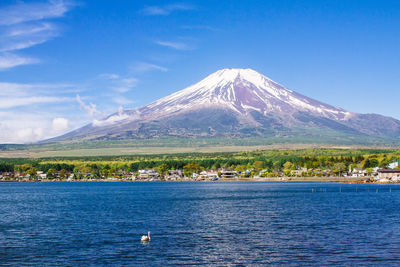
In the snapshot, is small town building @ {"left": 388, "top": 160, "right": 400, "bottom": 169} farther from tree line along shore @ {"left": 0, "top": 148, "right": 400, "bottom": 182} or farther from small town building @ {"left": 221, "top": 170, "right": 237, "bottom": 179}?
small town building @ {"left": 221, "top": 170, "right": 237, "bottom": 179}

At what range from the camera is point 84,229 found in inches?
1420

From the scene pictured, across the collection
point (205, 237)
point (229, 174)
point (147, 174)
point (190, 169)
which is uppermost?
point (190, 169)

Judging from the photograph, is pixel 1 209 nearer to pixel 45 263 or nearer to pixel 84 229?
pixel 84 229

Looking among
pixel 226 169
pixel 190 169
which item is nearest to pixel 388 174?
pixel 226 169

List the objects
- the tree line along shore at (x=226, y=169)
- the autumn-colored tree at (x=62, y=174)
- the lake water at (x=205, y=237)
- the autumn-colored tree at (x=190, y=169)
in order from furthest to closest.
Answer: the autumn-colored tree at (x=62, y=174) → the autumn-colored tree at (x=190, y=169) → the tree line along shore at (x=226, y=169) → the lake water at (x=205, y=237)

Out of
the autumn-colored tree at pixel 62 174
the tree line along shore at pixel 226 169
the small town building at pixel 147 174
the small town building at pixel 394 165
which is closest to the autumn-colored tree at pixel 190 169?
the tree line along shore at pixel 226 169

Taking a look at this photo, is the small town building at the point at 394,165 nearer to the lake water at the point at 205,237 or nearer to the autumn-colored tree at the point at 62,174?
the lake water at the point at 205,237

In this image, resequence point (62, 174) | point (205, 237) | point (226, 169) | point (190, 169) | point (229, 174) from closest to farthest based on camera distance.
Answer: point (205, 237) → point (229, 174) → point (190, 169) → point (226, 169) → point (62, 174)

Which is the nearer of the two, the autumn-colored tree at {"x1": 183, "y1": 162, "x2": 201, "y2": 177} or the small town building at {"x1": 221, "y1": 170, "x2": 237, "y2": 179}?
the small town building at {"x1": 221, "y1": 170, "x2": 237, "y2": 179}

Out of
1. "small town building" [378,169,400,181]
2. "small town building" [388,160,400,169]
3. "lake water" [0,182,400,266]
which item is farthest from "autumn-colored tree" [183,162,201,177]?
"lake water" [0,182,400,266]

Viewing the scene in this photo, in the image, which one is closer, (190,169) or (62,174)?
(190,169)

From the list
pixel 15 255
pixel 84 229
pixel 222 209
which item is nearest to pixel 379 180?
pixel 222 209

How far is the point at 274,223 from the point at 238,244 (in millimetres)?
9837

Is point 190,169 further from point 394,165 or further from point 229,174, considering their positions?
point 394,165
